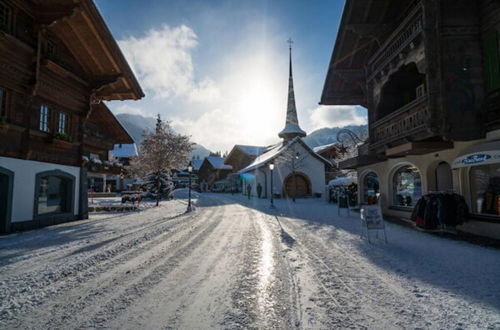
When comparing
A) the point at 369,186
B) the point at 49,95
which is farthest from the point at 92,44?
the point at 369,186

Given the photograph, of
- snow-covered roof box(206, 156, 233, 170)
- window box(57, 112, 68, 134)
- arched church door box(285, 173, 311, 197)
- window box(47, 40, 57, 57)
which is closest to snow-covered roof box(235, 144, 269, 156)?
snow-covered roof box(206, 156, 233, 170)

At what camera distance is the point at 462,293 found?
378cm

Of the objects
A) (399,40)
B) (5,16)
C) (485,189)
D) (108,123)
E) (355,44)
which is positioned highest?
(355,44)

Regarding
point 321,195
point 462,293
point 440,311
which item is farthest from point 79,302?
point 321,195

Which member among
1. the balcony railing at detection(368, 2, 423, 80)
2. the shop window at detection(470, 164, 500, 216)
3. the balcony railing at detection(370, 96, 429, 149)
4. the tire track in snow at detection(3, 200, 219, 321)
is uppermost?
the balcony railing at detection(368, 2, 423, 80)

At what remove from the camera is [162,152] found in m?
26.5

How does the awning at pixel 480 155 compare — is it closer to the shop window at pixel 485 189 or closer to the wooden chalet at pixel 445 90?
the wooden chalet at pixel 445 90

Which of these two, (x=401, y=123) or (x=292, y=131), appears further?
(x=292, y=131)

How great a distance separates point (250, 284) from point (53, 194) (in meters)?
11.0

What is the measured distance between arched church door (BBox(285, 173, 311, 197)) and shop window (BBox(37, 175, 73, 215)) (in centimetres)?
2087

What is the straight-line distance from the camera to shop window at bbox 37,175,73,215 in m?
10.2

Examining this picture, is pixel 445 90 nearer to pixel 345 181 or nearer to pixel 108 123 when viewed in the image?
pixel 345 181

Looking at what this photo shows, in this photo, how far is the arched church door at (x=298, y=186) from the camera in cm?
2852

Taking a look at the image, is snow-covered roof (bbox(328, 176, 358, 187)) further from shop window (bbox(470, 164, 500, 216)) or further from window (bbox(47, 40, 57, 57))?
window (bbox(47, 40, 57, 57))
